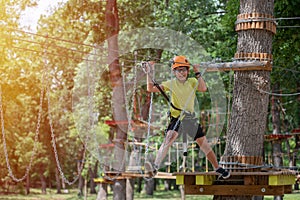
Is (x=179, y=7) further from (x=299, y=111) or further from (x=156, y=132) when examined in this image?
(x=299, y=111)

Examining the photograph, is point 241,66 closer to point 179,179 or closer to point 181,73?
point 181,73

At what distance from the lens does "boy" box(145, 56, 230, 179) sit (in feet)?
19.6

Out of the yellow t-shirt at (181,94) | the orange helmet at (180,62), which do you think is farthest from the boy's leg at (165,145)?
the orange helmet at (180,62)

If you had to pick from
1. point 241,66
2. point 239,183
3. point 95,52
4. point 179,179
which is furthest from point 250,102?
point 95,52

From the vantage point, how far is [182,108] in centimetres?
607

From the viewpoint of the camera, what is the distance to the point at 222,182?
6.00 meters

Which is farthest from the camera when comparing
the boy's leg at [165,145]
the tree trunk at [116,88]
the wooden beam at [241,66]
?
the tree trunk at [116,88]

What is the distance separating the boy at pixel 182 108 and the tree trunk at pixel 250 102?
0.46m

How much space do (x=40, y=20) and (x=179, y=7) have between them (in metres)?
9.48

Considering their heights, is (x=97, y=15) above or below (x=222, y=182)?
above

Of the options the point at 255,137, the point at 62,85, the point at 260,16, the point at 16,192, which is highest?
the point at 62,85

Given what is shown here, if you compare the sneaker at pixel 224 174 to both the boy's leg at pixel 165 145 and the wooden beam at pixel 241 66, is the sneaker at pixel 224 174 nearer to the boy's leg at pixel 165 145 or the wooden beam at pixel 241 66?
the boy's leg at pixel 165 145

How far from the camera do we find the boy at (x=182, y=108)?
5.99 metres

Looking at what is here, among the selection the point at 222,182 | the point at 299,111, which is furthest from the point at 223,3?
the point at 222,182
